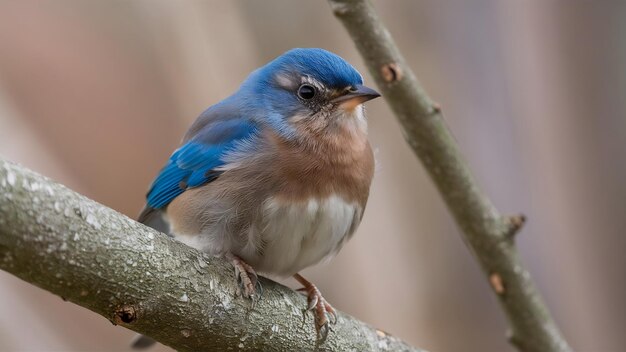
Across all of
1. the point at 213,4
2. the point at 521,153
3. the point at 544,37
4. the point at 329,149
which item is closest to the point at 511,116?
the point at 521,153

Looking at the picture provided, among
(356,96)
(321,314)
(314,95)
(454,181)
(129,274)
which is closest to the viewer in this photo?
(129,274)

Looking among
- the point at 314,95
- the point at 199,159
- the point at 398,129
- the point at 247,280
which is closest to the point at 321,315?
the point at 247,280

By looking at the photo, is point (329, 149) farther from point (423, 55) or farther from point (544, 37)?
point (423, 55)

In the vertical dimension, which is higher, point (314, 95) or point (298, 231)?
point (314, 95)

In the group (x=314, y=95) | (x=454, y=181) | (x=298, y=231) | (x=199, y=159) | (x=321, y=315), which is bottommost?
(x=321, y=315)

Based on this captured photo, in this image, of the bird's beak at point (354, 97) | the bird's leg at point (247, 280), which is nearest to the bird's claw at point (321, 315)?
the bird's leg at point (247, 280)

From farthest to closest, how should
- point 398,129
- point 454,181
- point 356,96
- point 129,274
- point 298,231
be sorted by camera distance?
point 398,129 → point 356,96 → point 454,181 → point 298,231 → point 129,274

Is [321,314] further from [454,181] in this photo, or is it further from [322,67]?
[322,67]
